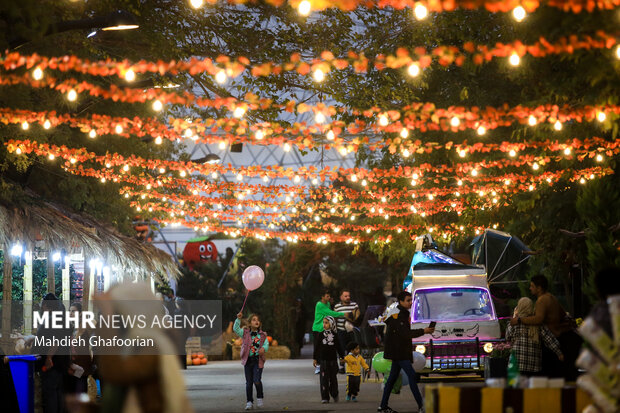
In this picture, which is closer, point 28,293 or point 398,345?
point 398,345

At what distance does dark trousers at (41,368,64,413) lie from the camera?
12922 mm

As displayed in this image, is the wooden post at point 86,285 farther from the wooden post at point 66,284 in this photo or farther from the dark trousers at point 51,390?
the dark trousers at point 51,390

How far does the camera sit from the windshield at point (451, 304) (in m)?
19.6

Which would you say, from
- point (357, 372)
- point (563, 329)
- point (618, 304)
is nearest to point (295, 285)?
point (357, 372)

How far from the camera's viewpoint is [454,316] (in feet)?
64.3

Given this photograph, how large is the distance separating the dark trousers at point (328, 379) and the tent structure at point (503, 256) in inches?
348

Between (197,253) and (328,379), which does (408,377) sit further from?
(197,253)

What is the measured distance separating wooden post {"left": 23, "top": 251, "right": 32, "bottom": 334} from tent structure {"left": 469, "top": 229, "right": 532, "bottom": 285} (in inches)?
475

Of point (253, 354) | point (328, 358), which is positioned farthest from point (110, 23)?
point (328, 358)

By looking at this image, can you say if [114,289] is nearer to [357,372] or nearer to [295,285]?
[357,372]

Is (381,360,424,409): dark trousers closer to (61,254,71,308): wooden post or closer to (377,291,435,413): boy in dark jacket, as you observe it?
(377,291,435,413): boy in dark jacket

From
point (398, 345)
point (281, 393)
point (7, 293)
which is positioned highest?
point (7, 293)

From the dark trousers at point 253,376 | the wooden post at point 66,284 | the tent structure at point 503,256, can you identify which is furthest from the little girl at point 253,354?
the tent structure at point 503,256

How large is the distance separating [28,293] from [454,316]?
9364 millimetres
